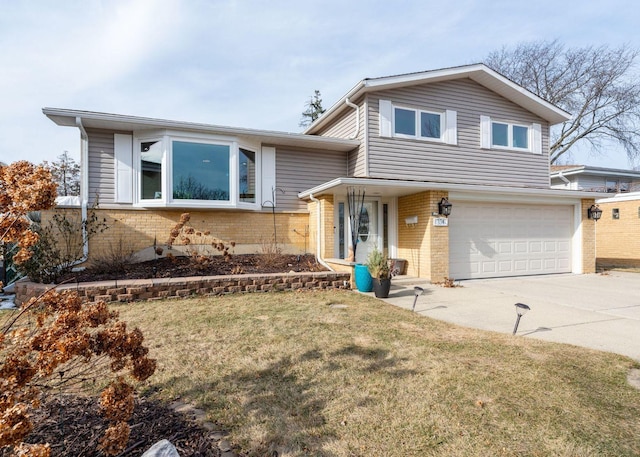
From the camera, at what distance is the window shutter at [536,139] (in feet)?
39.5

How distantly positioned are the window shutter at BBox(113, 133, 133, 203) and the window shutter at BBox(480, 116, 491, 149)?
10738mm

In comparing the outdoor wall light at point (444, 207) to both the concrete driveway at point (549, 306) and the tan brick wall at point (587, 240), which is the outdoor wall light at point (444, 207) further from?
the tan brick wall at point (587, 240)

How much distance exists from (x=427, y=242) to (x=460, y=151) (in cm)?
402

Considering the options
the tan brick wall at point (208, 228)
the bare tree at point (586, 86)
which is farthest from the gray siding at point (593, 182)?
the tan brick wall at point (208, 228)

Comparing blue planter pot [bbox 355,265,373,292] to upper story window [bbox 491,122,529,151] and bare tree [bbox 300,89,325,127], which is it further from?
bare tree [bbox 300,89,325,127]

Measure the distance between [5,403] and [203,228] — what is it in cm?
810

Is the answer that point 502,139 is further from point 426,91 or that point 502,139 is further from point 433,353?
point 433,353

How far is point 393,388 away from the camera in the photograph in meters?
2.95

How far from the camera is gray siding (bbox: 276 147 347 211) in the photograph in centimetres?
1023

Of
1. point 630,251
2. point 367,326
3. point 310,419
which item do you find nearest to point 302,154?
point 367,326

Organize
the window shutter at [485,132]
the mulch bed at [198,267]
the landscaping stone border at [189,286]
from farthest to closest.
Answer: the window shutter at [485,132] → the mulch bed at [198,267] → the landscaping stone border at [189,286]

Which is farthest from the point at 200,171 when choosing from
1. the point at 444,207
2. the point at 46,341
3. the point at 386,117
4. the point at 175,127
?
the point at 46,341

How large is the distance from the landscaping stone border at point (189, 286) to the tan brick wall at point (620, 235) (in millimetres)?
13922

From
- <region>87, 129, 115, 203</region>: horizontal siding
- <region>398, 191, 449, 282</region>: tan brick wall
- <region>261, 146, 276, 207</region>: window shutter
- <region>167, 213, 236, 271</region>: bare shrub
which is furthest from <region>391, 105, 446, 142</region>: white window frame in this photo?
<region>87, 129, 115, 203</region>: horizontal siding
